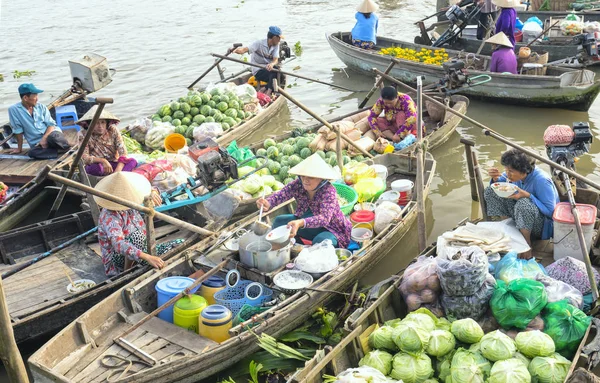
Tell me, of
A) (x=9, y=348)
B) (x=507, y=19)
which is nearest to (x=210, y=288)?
(x=9, y=348)

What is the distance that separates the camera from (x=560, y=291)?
4691mm

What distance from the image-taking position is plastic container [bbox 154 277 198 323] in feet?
17.2

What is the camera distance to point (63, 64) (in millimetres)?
16688

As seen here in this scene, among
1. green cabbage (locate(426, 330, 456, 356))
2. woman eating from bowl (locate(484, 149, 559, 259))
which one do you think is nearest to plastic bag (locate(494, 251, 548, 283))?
woman eating from bowl (locate(484, 149, 559, 259))

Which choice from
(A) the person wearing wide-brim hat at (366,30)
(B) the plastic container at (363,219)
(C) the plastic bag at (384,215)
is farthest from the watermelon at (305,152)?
(A) the person wearing wide-brim hat at (366,30)

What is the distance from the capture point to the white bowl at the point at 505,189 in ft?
17.9

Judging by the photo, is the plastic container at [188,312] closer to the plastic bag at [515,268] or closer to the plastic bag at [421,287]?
the plastic bag at [421,287]

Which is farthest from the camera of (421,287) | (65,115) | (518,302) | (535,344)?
(65,115)

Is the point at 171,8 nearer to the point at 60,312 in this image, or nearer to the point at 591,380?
the point at 60,312

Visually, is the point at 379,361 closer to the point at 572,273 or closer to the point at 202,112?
the point at 572,273

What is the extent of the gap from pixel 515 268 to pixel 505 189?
34.7 inches

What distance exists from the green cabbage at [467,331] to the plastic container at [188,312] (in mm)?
2143

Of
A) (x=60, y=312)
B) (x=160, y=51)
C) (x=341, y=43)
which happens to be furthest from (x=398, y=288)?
(x=160, y=51)

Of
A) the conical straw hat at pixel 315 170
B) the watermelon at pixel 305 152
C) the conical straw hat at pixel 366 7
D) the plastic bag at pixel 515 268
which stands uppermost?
the conical straw hat at pixel 366 7
